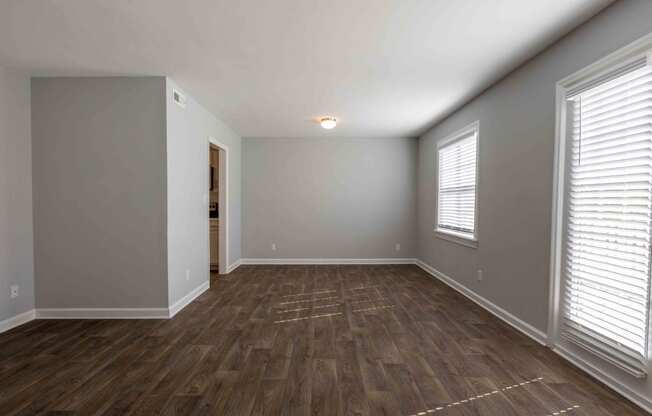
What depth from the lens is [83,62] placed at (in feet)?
10.4

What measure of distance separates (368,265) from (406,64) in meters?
4.42

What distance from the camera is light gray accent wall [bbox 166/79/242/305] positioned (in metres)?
3.74

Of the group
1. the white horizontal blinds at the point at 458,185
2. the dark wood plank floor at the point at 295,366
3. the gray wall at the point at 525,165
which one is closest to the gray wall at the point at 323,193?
the white horizontal blinds at the point at 458,185

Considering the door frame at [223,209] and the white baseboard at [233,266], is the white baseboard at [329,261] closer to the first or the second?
the white baseboard at [233,266]

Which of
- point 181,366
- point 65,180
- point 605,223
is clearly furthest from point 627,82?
point 65,180

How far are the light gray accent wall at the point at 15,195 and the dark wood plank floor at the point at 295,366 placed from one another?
387 mm

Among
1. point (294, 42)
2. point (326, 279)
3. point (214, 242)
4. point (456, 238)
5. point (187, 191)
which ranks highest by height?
point (294, 42)

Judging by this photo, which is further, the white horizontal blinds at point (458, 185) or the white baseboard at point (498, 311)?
the white horizontal blinds at point (458, 185)

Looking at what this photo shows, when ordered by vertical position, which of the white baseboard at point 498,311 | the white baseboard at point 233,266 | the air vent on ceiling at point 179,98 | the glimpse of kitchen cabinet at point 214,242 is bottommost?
the white baseboard at point 233,266

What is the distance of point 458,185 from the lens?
5.00m

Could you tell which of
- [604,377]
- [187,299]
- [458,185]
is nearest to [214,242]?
[187,299]

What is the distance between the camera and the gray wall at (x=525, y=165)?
7.73 ft

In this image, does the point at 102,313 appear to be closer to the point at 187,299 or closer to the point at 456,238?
the point at 187,299

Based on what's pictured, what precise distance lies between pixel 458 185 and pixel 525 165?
176 centimetres
